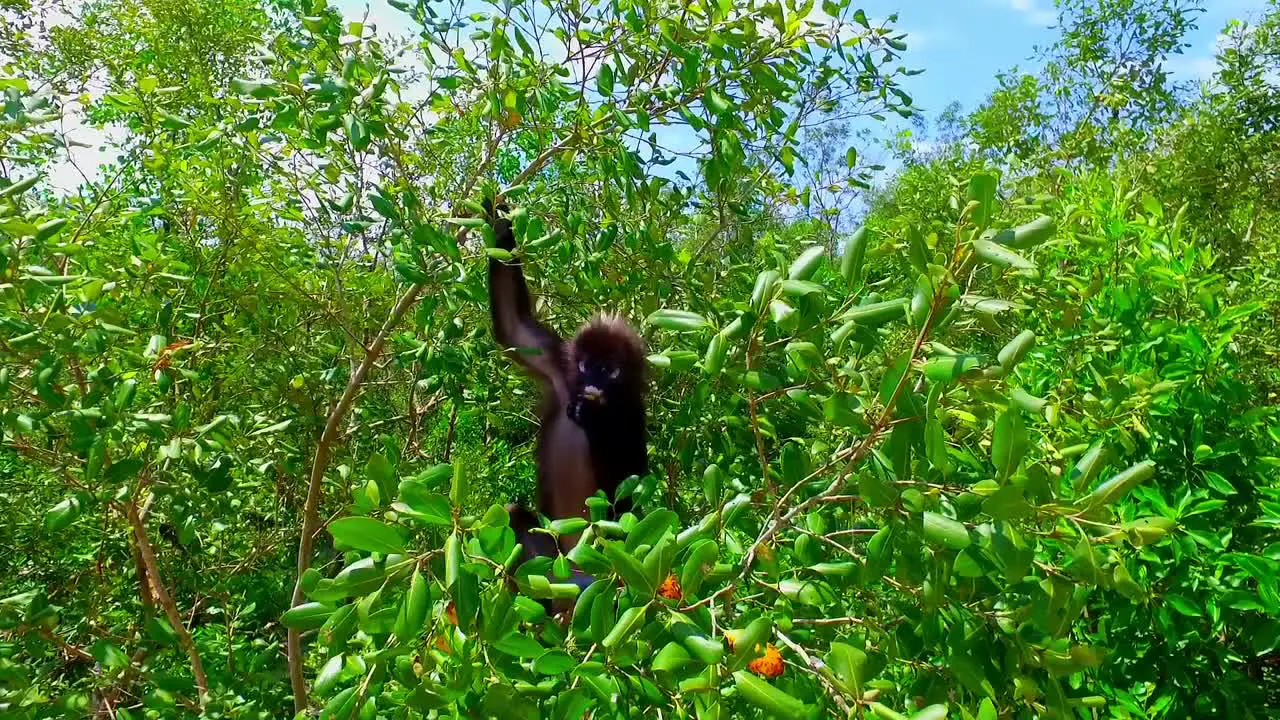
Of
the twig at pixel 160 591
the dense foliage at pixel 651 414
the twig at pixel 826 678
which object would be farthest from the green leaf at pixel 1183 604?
the twig at pixel 160 591

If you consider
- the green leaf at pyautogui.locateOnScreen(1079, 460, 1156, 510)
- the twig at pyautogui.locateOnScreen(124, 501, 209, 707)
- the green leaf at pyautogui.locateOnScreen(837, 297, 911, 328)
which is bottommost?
the twig at pyautogui.locateOnScreen(124, 501, 209, 707)

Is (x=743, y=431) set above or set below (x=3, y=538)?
above

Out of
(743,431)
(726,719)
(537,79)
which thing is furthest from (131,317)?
(726,719)

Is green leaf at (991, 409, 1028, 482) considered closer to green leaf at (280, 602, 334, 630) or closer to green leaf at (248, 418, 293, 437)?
green leaf at (280, 602, 334, 630)

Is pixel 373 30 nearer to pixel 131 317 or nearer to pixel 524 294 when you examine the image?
pixel 524 294

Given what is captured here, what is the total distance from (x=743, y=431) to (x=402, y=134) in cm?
108

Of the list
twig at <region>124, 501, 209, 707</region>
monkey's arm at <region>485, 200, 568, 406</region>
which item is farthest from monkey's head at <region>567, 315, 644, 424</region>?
twig at <region>124, 501, 209, 707</region>

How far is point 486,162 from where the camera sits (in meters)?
1.96

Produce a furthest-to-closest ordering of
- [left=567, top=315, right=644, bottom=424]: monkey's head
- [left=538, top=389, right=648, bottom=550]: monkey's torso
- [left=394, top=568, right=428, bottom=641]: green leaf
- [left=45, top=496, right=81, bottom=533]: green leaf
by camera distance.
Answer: [left=567, top=315, right=644, bottom=424]: monkey's head → [left=538, top=389, right=648, bottom=550]: monkey's torso → [left=45, top=496, right=81, bottom=533]: green leaf → [left=394, top=568, right=428, bottom=641]: green leaf

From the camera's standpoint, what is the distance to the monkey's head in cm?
285

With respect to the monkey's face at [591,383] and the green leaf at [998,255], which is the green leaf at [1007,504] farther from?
the monkey's face at [591,383]

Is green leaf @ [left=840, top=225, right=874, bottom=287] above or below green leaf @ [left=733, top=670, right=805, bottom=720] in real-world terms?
above

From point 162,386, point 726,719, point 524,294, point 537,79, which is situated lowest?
point 726,719

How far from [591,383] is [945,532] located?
6.88ft
